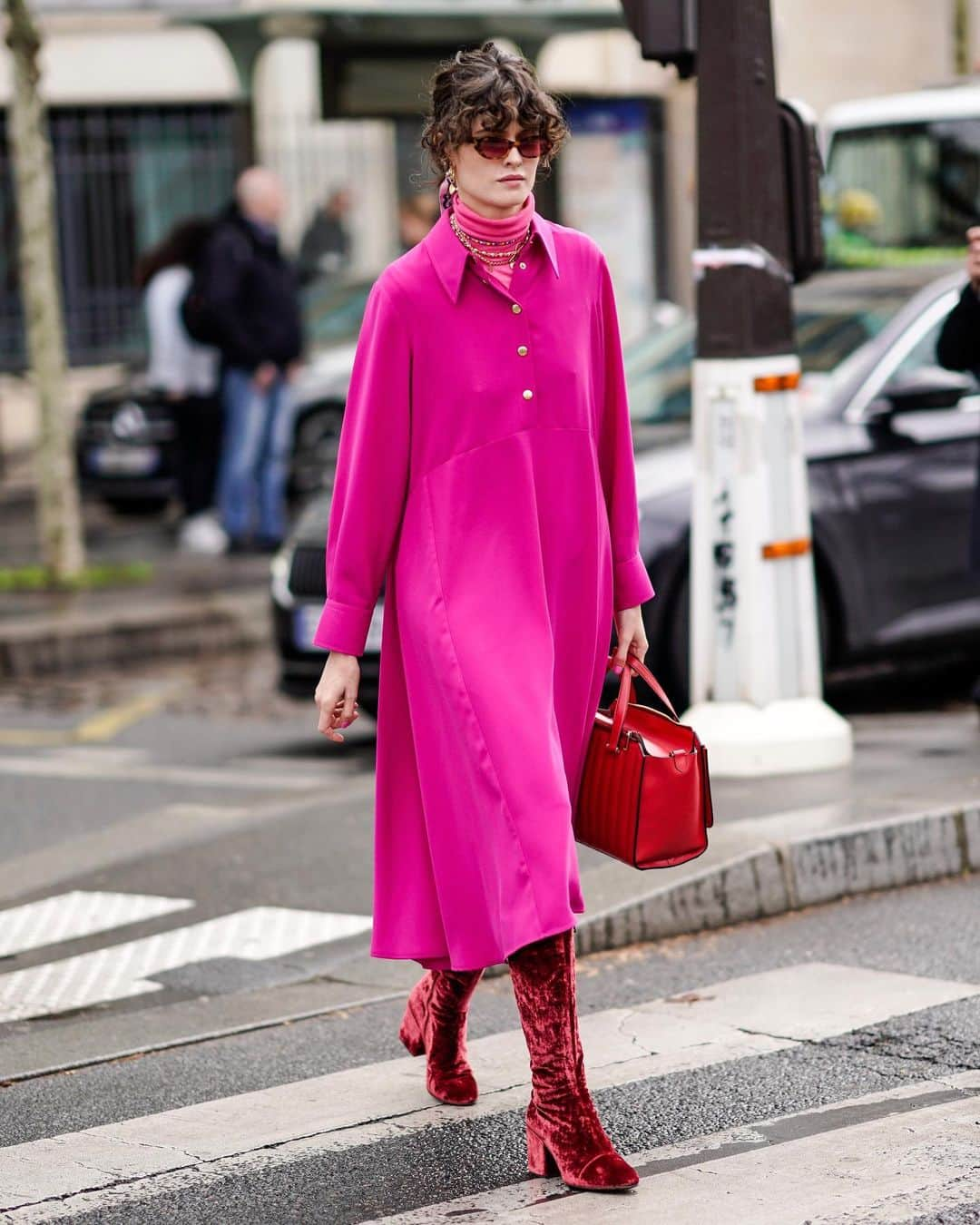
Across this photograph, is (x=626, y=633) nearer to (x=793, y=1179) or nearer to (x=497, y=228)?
(x=497, y=228)

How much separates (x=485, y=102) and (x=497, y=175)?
125 mm

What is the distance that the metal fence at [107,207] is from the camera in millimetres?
22875

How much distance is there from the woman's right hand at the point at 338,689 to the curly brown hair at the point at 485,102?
881 millimetres

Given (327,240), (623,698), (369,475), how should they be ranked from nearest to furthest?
(369,475) → (623,698) → (327,240)

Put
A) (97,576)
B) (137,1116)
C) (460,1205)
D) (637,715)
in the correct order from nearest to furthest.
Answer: (460,1205), (637,715), (137,1116), (97,576)

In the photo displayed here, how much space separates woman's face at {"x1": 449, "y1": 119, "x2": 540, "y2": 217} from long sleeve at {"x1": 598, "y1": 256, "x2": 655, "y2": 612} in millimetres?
246

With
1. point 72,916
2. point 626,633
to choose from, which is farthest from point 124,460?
point 626,633

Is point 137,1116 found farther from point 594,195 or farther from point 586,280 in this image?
point 594,195

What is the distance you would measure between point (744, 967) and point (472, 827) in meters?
1.78

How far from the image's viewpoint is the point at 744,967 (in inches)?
230

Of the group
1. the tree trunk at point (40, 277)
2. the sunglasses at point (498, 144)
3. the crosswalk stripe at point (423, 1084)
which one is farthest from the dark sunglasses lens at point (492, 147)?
the tree trunk at point (40, 277)

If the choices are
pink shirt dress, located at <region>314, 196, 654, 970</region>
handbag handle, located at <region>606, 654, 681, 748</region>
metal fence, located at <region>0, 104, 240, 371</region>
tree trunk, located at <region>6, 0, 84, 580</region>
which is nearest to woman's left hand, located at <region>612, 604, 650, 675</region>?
handbag handle, located at <region>606, 654, 681, 748</region>

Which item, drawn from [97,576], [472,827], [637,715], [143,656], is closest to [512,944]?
[472,827]

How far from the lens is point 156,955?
6.21 m
